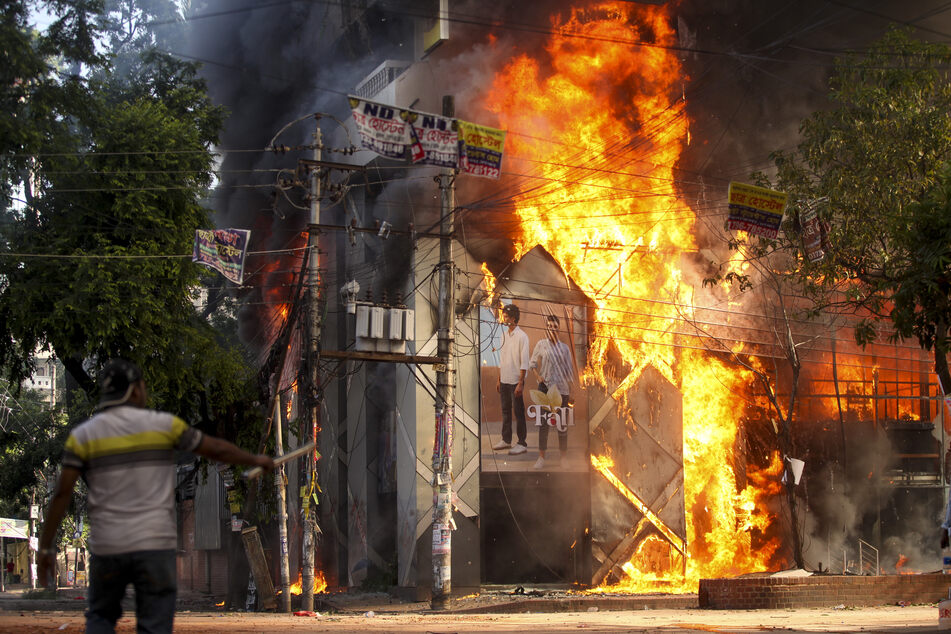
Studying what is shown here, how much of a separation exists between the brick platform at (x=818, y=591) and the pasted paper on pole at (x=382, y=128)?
36.1 ft

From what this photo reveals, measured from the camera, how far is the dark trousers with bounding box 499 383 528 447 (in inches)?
1102

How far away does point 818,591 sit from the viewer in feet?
68.0

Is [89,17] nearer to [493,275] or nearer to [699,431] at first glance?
[493,275]

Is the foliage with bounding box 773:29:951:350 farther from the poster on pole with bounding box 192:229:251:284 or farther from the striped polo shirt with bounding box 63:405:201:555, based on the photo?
the striped polo shirt with bounding box 63:405:201:555

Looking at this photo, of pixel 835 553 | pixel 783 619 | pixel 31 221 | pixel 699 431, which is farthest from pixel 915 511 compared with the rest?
pixel 31 221

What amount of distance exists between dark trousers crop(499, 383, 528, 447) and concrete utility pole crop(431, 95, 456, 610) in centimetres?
577

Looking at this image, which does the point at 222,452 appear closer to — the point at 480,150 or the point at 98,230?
the point at 480,150

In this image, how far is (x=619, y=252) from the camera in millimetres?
30922

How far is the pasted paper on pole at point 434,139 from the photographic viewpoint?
1912 cm

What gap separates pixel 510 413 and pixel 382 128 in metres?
11.5

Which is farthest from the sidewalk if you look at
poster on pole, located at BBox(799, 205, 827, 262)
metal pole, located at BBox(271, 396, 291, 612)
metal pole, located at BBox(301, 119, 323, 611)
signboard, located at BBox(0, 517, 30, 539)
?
signboard, located at BBox(0, 517, 30, 539)

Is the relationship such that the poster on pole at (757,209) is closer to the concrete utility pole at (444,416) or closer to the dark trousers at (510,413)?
the concrete utility pole at (444,416)

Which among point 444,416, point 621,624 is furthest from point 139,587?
point 444,416

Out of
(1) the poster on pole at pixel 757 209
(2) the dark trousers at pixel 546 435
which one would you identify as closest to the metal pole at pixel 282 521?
(2) the dark trousers at pixel 546 435
